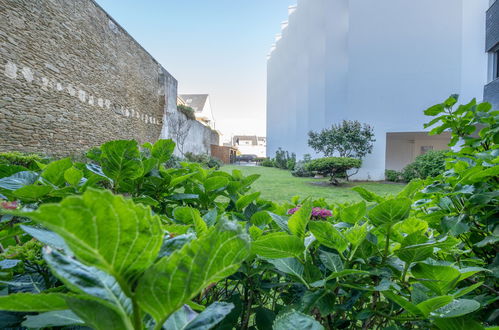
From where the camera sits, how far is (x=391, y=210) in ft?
1.68

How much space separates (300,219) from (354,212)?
0.66ft

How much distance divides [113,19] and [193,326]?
11771 mm

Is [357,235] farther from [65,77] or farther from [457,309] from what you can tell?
[65,77]

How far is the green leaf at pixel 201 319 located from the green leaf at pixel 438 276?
44cm

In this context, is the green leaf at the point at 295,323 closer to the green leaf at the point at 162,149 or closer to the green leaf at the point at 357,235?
the green leaf at the point at 357,235

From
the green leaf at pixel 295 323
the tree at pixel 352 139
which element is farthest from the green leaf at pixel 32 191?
the tree at pixel 352 139

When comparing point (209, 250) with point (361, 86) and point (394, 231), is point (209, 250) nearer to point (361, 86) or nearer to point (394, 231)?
point (394, 231)

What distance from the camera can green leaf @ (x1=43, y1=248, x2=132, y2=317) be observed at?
24cm

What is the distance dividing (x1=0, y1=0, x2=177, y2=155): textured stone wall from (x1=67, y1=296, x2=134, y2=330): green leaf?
7.71 meters

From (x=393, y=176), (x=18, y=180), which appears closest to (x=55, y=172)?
(x=18, y=180)

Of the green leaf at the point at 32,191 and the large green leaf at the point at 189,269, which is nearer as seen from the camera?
the large green leaf at the point at 189,269

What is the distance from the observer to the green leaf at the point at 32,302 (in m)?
0.25

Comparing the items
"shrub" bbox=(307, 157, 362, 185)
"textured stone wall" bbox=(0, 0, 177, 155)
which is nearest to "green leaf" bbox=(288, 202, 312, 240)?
"textured stone wall" bbox=(0, 0, 177, 155)

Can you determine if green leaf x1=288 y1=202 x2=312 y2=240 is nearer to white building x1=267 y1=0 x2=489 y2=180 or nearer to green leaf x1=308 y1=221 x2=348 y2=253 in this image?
green leaf x1=308 y1=221 x2=348 y2=253
